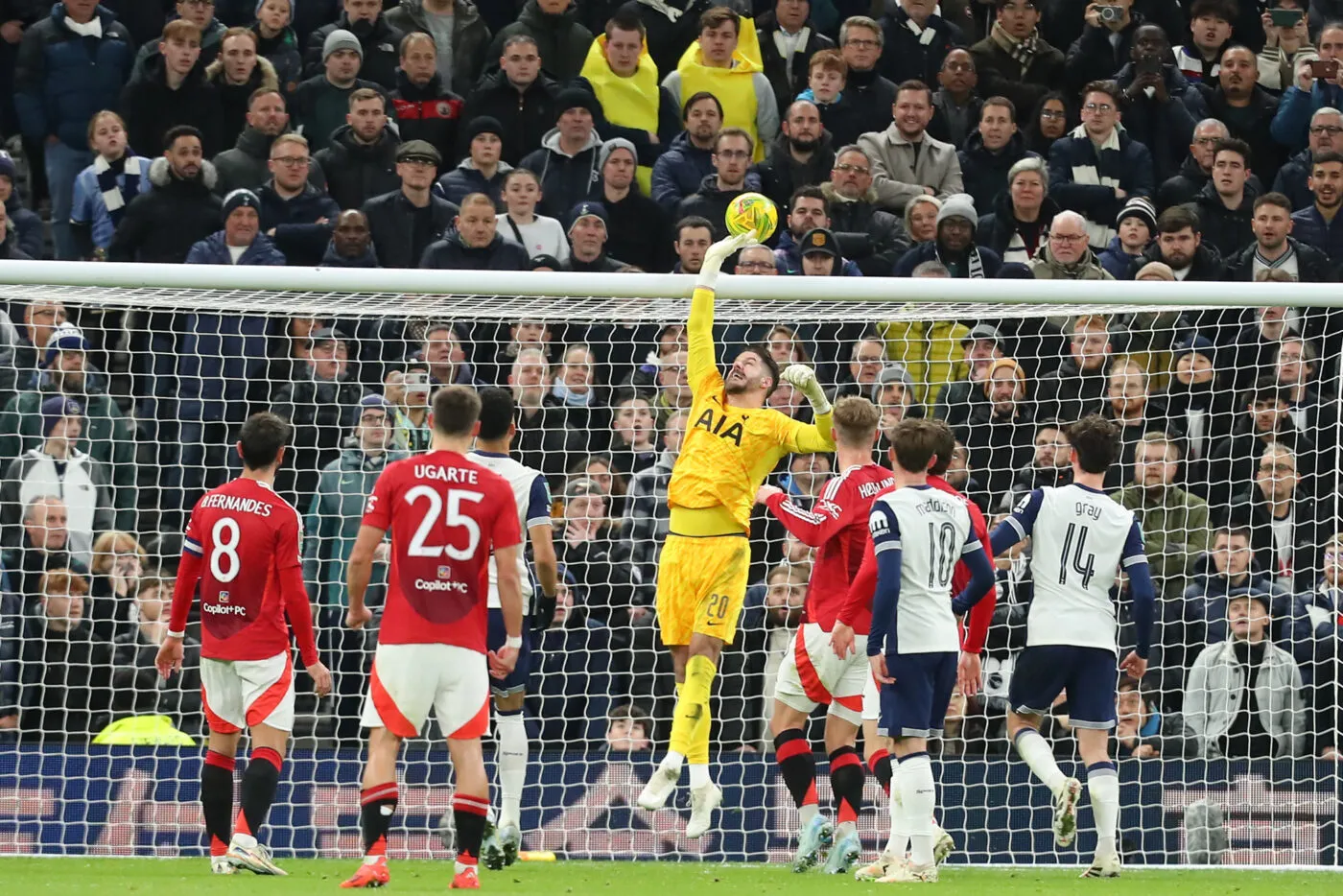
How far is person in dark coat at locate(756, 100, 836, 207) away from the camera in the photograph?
556 inches

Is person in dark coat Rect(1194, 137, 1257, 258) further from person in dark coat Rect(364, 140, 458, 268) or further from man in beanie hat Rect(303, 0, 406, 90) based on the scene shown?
man in beanie hat Rect(303, 0, 406, 90)

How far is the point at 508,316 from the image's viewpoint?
10.8 metres

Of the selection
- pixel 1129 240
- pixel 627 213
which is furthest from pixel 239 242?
pixel 1129 240

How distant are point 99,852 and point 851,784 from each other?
4.11 metres

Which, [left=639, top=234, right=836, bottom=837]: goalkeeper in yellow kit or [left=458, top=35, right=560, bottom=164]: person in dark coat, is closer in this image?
[left=639, top=234, right=836, bottom=837]: goalkeeper in yellow kit

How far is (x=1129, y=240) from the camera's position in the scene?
44.2 ft

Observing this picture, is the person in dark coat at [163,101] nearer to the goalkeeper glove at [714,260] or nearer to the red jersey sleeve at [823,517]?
the goalkeeper glove at [714,260]

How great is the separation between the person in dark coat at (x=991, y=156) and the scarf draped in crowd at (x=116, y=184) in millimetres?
6027

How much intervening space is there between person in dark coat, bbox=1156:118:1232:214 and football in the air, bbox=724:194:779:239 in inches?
214

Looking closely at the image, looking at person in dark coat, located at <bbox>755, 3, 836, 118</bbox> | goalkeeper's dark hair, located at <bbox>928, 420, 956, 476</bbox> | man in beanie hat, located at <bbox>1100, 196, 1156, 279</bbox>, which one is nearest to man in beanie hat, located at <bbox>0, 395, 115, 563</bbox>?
goalkeeper's dark hair, located at <bbox>928, 420, 956, 476</bbox>

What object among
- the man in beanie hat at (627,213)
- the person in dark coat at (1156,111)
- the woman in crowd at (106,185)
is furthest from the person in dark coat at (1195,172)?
the woman in crowd at (106,185)

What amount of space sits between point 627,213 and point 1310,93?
5.56 metres

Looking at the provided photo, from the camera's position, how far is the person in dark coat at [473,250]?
41.6ft

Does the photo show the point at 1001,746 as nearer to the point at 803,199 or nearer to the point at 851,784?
the point at 851,784
